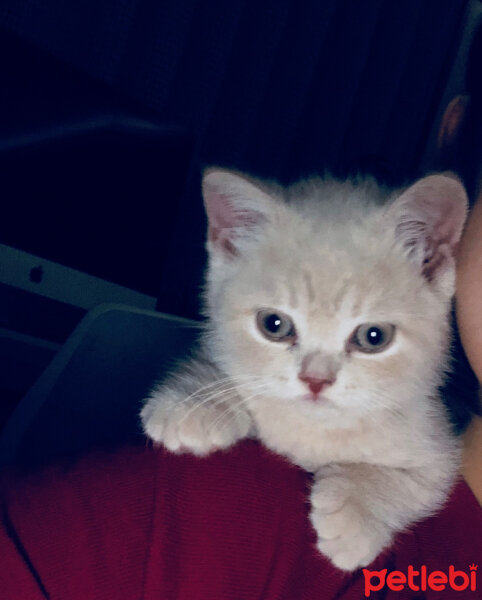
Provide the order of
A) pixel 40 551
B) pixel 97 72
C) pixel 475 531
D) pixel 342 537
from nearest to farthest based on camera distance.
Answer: pixel 40 551
pixel 342 537
pixel 475 531
pixel 97 72

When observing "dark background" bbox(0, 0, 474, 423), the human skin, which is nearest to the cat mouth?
the human skin

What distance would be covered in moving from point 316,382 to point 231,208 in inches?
13.6

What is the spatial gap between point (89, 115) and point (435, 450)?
0.81 meters

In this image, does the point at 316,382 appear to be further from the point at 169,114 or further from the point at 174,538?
the point at 169,114

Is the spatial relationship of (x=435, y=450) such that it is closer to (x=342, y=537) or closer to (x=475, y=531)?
(x=475, y=531)

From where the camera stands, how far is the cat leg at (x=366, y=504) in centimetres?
74

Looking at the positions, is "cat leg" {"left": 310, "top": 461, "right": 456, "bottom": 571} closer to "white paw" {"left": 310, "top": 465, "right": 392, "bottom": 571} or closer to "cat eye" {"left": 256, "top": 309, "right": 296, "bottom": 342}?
"white paw" {"left": 310, "top": 465, "right": 392, "bottom": 571}

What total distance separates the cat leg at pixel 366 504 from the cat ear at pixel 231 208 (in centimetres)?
43

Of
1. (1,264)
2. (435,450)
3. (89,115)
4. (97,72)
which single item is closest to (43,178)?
(89,115)

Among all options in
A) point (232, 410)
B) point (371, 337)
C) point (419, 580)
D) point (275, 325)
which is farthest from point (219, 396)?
point (419, 580)

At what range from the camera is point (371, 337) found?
0.83 meters

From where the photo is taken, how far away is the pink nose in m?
0.78

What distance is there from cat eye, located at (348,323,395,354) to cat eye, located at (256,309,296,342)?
0.32ft

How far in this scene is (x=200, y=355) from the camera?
3.44ft
